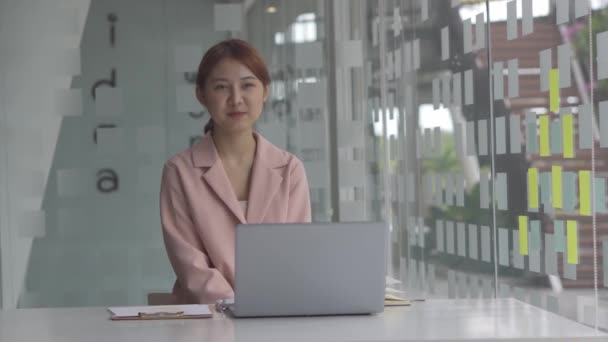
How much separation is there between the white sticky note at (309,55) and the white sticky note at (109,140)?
986 mm

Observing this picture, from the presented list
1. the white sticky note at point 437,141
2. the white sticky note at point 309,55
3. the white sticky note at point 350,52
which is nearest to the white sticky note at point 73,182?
the white sticky note at point 309,55

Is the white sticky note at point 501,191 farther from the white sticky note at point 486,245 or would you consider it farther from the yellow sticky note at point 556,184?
the yellow sticky note at point 556,184

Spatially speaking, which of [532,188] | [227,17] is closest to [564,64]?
[532,188]

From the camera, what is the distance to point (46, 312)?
2.83 m

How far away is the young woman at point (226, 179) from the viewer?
11.1 ft

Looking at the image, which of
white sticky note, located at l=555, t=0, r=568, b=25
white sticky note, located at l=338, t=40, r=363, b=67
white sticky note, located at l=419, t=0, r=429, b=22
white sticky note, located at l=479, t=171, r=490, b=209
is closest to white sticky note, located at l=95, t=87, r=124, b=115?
white sticky note, located at l=338, t=40, r=363, b=67

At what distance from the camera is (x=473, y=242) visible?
4109mm

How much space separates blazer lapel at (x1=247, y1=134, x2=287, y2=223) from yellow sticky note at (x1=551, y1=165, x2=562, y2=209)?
0.86 m

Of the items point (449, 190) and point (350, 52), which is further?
point (350, 52)

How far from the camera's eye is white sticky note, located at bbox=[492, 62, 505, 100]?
3.74 metres

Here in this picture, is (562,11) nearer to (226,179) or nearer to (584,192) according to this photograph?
(584,192)

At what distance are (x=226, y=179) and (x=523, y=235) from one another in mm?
971

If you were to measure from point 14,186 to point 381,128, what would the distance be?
1.88 meters

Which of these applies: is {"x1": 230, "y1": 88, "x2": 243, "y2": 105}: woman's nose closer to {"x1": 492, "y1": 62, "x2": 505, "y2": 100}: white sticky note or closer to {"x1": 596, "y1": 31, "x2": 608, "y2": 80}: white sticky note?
{"x1": 492, "y1": 62, "x2": 505, "y2": 100}: white sticky note
